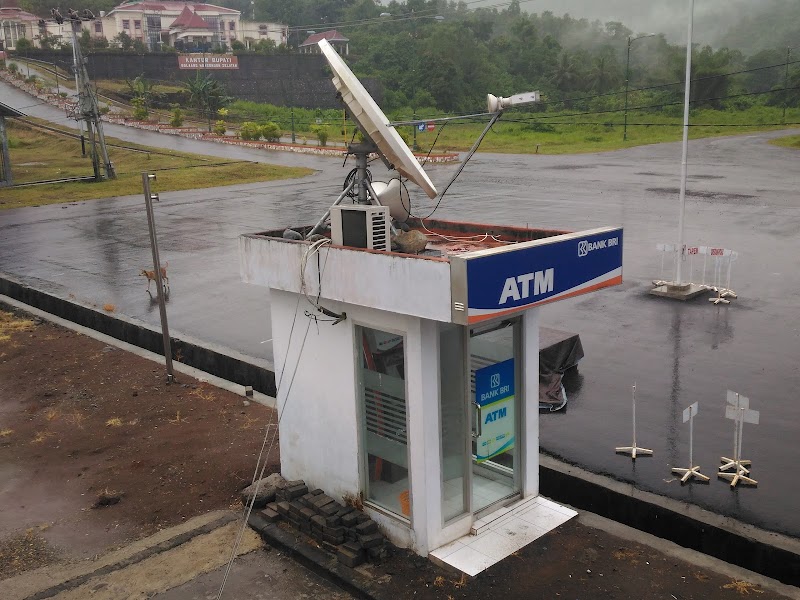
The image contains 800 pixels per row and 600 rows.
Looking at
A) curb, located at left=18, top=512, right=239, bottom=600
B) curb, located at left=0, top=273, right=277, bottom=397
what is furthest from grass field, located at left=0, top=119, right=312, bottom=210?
curb, located at left=18, top=512, right=239, bottom=600

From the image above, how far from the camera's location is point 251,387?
1198cm

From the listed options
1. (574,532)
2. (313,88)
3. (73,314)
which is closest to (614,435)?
(574,532)

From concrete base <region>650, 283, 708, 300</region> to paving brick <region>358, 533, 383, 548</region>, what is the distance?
426 inches

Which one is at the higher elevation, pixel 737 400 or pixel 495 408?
pixel 495 408

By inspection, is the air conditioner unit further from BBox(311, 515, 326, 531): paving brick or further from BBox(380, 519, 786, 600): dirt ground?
BBox(380, 519, 786, 600): dirt ground

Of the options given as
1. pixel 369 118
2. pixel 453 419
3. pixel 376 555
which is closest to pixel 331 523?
pixel 376 555

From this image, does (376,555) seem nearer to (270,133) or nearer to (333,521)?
(333,521)

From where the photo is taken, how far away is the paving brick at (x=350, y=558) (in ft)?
22.8

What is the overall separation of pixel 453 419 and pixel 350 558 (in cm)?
152

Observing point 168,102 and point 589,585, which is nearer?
point 589,585

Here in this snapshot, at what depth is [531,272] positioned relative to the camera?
6.48 metres

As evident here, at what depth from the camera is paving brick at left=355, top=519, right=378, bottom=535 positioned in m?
7.20

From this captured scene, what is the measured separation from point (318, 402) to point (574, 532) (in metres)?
2.73

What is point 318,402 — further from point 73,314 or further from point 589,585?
point 73,314
